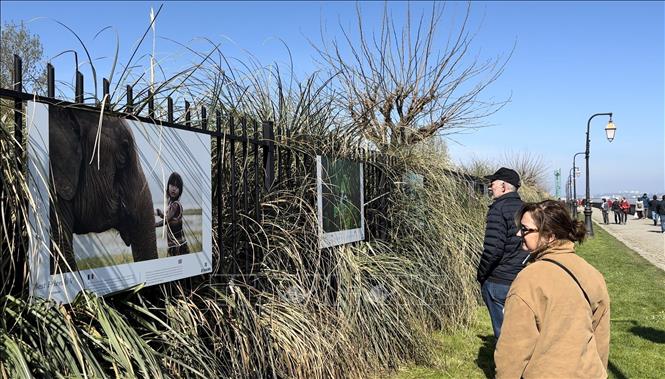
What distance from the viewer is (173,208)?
3.14m

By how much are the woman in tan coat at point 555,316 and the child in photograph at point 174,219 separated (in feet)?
5.85

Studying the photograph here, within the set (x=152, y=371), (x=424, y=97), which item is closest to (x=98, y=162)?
(x=152, y=371)

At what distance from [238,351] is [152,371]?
3.17 feet

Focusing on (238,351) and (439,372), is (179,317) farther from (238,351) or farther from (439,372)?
(439,372)

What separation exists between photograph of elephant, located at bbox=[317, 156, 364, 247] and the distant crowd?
883 inches

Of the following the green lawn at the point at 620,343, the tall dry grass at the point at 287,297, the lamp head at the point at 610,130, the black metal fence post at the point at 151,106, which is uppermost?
the lamp head at the point at 610,130

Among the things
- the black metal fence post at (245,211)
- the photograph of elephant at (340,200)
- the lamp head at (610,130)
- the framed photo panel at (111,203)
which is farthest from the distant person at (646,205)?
the framed photo panel at (111,203)

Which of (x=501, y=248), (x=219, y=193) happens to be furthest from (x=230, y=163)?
(x=501, y=248)

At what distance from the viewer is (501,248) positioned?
483cm

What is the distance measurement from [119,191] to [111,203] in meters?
0.08

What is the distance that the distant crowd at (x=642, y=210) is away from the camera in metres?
24.3

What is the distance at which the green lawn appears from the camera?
5.23m

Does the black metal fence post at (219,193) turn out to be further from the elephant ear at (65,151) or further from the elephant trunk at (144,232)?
the elephant ear at (65,151)

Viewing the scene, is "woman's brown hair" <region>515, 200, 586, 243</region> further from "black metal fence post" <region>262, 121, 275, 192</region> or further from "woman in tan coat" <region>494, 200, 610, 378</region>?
"black metal fence post" <region>262, 121, 275, 192</region>
